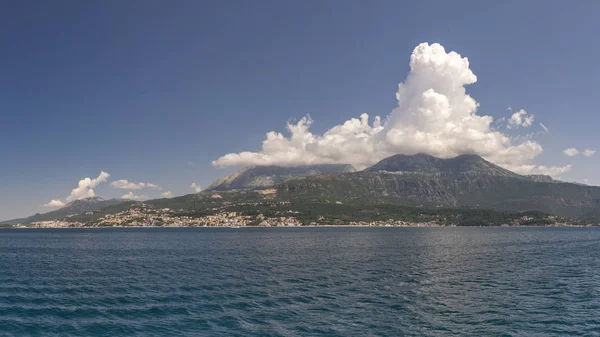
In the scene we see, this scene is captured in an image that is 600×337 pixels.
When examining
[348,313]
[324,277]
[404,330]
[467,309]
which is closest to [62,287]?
[324,277]

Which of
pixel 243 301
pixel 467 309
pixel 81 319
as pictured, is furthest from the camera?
pixel 243 301

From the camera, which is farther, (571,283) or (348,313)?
(571,283)

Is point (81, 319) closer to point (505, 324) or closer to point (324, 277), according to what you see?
point (324, 277)

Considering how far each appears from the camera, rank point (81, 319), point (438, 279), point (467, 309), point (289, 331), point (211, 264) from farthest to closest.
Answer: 1. point (211, 264)
2. point (438, 279)
3. point (467, 309)
4. point (81, 319)
5. point (289, 331)

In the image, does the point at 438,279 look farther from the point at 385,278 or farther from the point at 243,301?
the point at 243,301

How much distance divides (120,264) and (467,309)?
3677 inches

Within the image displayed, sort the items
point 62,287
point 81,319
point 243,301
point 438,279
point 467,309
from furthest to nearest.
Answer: point 438,279 → point 62,287 → point 243,301 → point 467,309 → point 81,319

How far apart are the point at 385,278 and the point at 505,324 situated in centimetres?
3384

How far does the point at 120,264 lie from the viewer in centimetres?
10638

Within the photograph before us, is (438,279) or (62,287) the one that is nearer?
(62,287)

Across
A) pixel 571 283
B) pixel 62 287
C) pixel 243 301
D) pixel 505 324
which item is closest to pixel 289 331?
pixel 243 301

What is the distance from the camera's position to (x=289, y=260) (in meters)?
112

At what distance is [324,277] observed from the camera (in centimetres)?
7931

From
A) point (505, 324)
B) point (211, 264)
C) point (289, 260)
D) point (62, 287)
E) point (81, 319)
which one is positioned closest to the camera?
point (505, 324)
